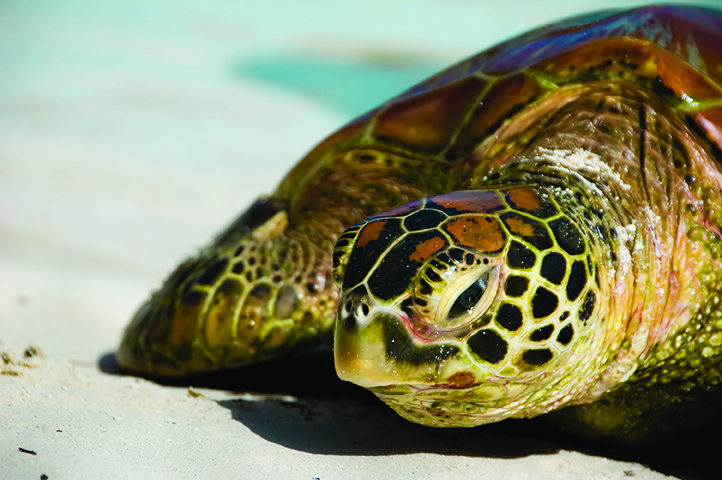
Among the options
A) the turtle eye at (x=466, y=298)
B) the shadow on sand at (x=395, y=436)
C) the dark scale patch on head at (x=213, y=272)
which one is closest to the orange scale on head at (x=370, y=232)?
the turtle eye at (x=466, y=298)

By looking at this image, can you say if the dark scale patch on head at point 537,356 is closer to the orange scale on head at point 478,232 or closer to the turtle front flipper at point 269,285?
the orange scale on head at point 478,232

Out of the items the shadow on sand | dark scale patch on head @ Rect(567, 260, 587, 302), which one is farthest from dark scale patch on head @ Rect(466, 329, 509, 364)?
the shadow on sand

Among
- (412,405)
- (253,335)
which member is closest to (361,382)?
(412,405)

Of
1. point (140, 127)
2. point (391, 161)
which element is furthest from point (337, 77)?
point (391, 161)

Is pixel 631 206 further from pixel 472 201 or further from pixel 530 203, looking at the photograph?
pixel 472 201

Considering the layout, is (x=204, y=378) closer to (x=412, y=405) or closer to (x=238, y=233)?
(x=238, y=233)

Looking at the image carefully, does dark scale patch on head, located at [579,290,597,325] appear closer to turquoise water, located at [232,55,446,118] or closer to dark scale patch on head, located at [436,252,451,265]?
dark scale patch on head, located at [436,252,451,265]
